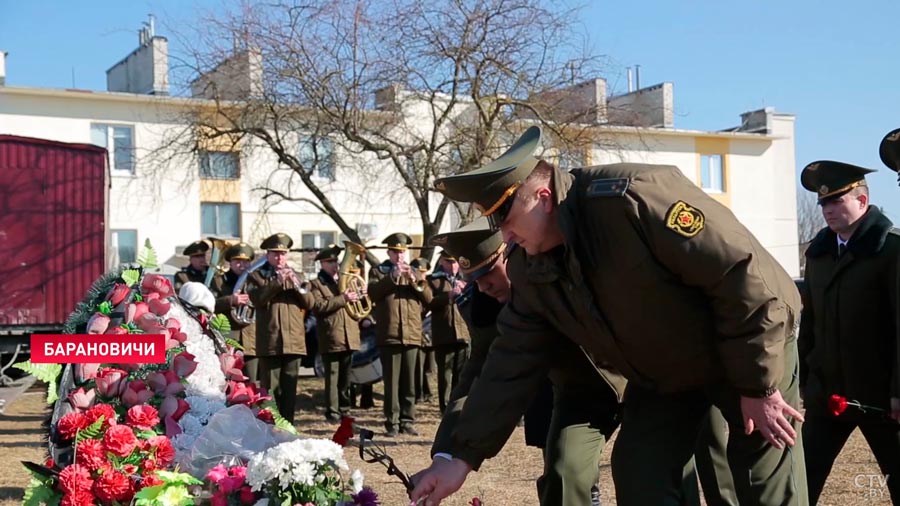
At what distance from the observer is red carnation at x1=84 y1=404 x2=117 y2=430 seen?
4711 mm

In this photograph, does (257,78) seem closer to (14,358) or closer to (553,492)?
(14,358)

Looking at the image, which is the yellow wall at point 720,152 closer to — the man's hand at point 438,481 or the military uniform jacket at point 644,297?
the military uniform jacket at point 644,297

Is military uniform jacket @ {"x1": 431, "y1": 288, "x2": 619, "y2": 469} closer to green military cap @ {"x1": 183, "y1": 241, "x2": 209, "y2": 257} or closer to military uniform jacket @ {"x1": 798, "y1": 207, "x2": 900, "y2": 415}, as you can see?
military uniform jacket @ {"x1": 798, "y1": 207, "x2": 900, "y2": 415}

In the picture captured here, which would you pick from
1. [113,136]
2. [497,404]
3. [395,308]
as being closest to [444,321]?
[395,308]

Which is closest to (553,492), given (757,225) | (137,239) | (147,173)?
(147,173)

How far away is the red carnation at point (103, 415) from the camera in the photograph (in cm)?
471

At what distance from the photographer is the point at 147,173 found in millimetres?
17516

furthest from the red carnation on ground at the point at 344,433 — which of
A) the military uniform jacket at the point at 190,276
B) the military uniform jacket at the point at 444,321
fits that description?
the military uniform jacket at the point at 190,276

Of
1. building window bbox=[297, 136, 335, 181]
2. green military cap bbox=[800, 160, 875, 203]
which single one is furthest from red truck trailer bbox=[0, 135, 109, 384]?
green military cap bbox=[800, 160, 875, 203]

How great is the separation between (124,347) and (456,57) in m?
10.7

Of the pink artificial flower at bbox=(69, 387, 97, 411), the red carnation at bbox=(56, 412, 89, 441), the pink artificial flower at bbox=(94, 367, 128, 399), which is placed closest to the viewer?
the red carnation at bbox=(56, 412, 89, 441)

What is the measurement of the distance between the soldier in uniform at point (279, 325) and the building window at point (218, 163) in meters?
6.71

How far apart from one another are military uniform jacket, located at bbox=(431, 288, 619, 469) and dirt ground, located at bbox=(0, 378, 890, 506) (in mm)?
2072

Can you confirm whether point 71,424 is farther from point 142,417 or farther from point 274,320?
point 274,320
